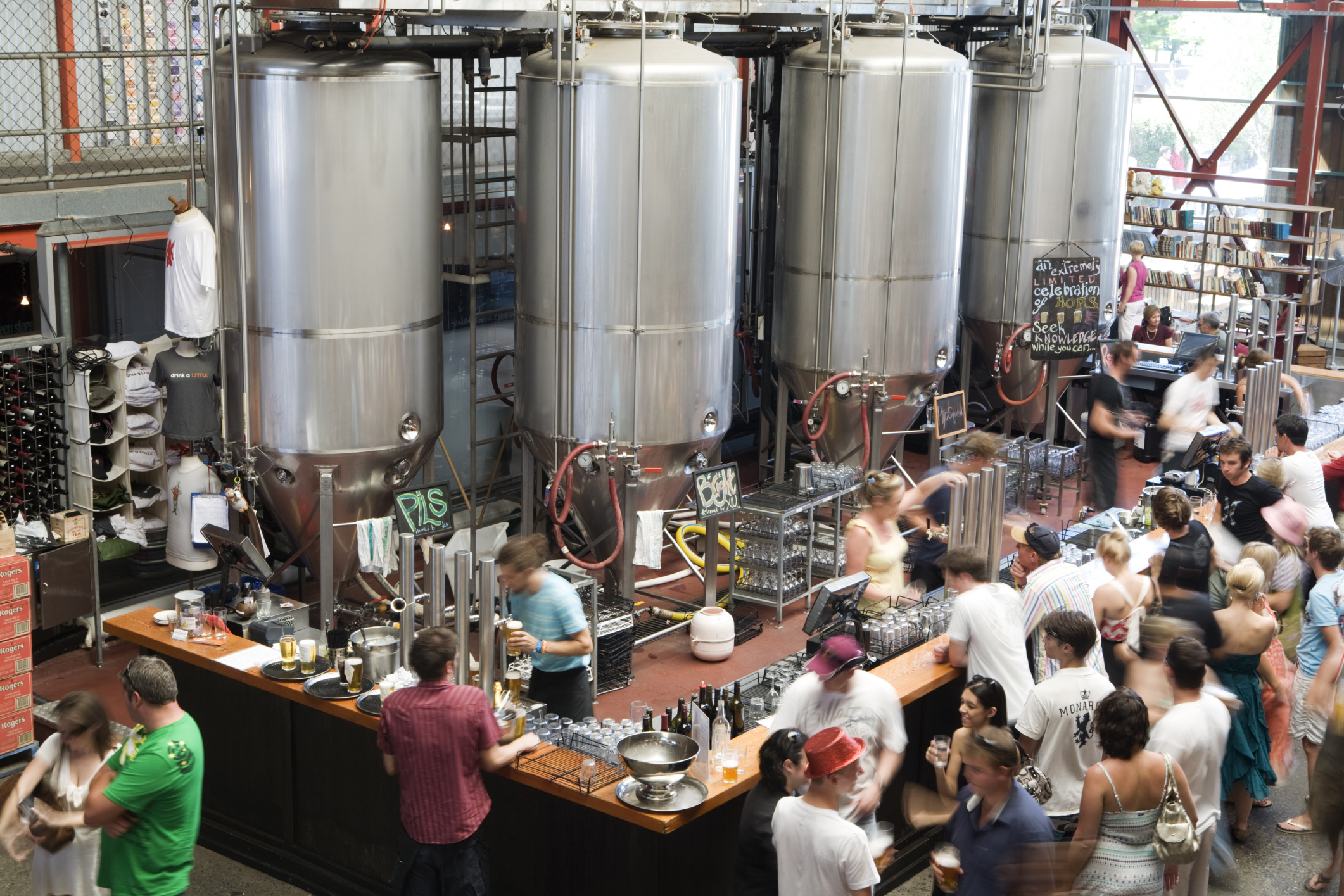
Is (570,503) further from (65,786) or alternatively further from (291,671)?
(65,786)

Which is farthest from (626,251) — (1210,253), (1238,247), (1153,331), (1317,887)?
(1238,247)

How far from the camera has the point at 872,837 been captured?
543cm

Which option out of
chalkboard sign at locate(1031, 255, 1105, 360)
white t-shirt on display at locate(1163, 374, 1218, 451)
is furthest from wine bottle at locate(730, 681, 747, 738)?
chalkboard sign at locate(1031, 255, 1105, 360)

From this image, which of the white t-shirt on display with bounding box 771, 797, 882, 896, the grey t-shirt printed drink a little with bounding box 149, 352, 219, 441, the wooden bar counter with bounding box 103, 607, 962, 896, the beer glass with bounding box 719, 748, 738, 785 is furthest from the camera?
the grey t-shirt printed drink a little with bounding box 149, 352, 219, 441

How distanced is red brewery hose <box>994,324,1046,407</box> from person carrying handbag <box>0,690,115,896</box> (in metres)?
9.11

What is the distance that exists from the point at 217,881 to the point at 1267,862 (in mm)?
4867

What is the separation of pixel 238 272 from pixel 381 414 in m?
1.13

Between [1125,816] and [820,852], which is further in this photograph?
[1125,816]

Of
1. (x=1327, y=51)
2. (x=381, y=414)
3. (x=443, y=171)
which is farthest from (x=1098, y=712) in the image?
(x=1327, y=51)

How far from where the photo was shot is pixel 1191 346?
13.6 m

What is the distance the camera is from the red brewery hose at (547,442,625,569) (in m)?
9.32

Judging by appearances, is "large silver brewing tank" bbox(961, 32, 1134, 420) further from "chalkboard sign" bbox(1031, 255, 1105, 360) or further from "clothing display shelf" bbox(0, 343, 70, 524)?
"clothing display shelf" bbox(0, 343, 70, 524)

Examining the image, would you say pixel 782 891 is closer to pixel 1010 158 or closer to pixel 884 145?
pixel 884 145

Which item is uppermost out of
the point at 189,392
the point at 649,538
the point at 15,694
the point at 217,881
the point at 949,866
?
the point at 189,392
